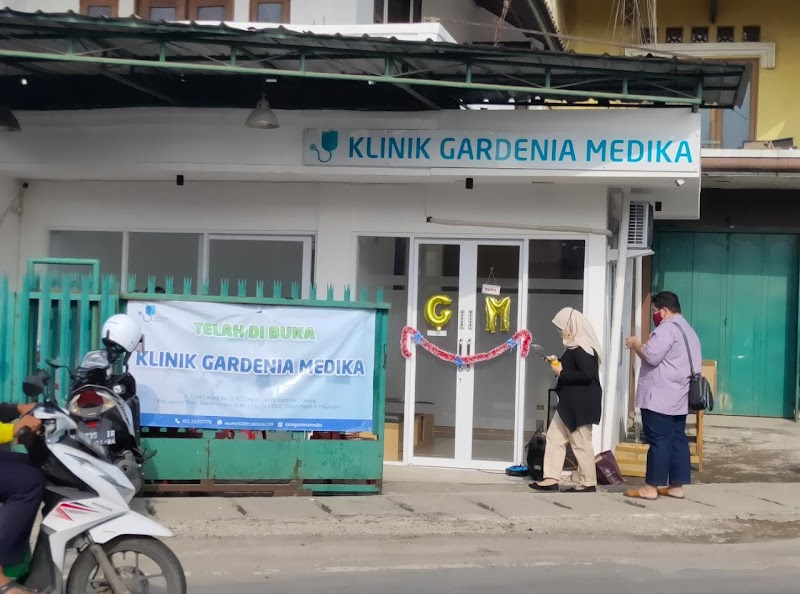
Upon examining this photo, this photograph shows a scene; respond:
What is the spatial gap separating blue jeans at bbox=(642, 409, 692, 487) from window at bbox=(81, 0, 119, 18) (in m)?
7.01

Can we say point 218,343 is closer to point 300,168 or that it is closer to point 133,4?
point 300,168

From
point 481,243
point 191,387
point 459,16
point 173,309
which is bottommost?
point 191,387

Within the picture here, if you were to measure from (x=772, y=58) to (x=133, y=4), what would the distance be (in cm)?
919

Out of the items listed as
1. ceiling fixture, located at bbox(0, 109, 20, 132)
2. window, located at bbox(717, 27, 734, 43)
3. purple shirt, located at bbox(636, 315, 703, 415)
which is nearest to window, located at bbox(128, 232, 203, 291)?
ceiling fixture, located at bbox(0, 109, 20, 132)

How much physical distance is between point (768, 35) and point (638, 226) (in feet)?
19.2

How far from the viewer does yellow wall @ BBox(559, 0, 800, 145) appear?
48.8ft

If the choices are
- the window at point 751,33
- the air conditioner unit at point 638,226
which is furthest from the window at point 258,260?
the window at point 751,33

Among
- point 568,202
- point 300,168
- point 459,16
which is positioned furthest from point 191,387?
point 459,16

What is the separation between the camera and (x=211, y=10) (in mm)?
10930

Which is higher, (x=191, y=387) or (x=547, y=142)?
(x=547, y=142)

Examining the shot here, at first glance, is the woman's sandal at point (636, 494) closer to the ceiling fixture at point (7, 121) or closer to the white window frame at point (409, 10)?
the white window frame at point (409, 10)

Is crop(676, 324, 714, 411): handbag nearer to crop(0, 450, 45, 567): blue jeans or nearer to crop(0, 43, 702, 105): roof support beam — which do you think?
crop(0, 43, 702, 105): roof support beam

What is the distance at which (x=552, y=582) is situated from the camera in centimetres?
648

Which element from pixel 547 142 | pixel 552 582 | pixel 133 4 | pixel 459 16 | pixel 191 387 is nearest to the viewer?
pixel 552 582
